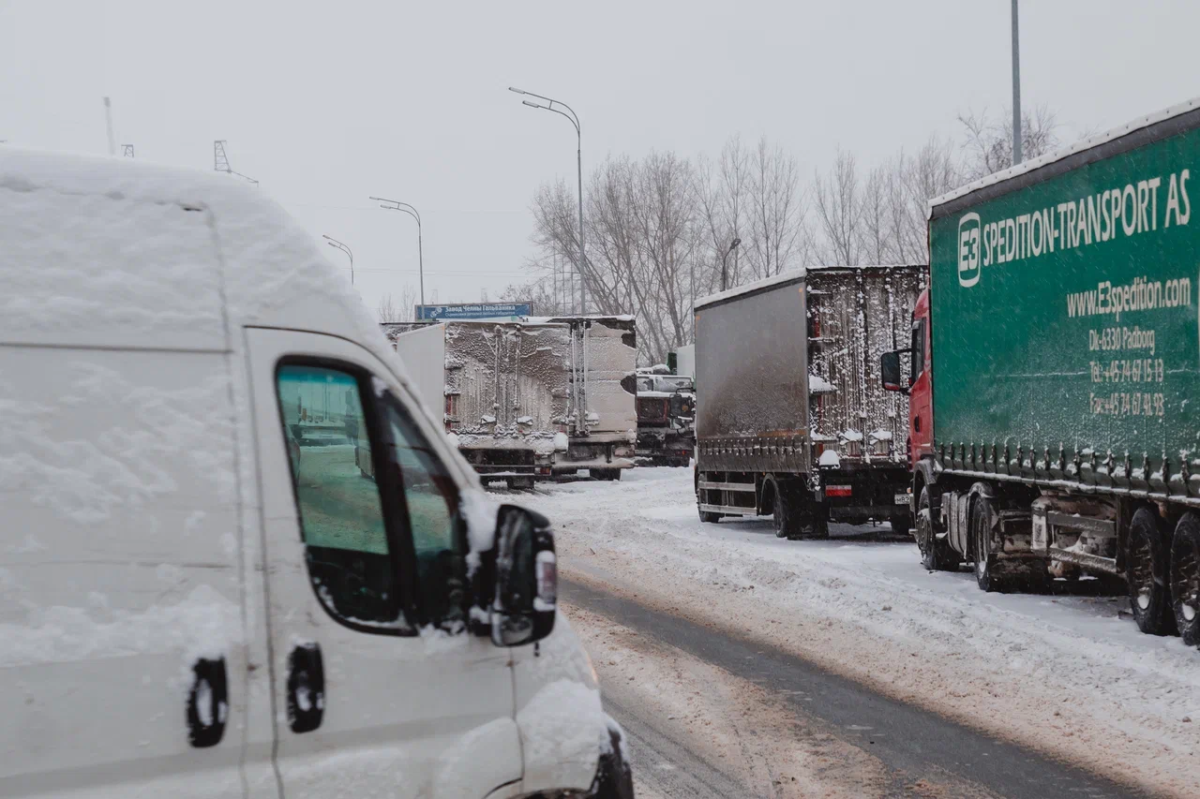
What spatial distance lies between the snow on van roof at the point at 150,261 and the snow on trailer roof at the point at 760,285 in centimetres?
1521

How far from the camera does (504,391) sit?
29.3 m

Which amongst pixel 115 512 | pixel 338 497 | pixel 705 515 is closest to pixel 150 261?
pixel 115 512

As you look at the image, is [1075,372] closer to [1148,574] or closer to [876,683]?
[1148,574]

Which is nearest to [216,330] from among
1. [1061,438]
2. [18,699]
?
[18,699]

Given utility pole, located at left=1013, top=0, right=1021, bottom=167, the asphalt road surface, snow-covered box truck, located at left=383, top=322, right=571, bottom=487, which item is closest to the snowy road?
the asphalt road surface

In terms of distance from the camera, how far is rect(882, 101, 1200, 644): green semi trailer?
386 inches

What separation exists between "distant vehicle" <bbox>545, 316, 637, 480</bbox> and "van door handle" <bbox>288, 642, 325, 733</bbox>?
2686cm

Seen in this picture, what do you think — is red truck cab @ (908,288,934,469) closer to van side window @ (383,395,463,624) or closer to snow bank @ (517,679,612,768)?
snow bank @ (517,679,612,768)

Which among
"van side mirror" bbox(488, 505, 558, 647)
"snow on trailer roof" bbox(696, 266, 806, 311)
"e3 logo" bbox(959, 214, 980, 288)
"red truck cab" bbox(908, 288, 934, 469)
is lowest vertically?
"van side mirror" bbox(488, 505, 558, 647)

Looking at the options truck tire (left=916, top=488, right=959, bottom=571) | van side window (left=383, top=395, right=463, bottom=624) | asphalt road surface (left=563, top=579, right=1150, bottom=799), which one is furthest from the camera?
truck tire (left=916, top=488, right=959, bottom=571)

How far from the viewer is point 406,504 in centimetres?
339

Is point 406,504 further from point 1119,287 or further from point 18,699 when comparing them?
point 1119,287

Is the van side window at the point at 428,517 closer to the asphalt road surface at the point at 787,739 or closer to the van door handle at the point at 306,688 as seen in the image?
the van door handle at the point at 306,688

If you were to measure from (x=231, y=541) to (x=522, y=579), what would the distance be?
0.61 metres
